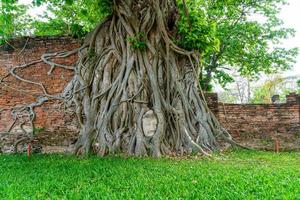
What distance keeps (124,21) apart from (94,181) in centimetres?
378

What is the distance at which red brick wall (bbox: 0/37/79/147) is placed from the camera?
6484 mm

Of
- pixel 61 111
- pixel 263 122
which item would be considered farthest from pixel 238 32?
pixel 61 111

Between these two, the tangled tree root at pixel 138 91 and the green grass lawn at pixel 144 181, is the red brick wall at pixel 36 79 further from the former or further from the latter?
the green grass lawn at pixel 144 181

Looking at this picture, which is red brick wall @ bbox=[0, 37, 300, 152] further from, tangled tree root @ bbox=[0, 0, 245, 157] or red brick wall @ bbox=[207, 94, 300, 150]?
tangled tree root @ bbox=[0, 0, 245, 157]

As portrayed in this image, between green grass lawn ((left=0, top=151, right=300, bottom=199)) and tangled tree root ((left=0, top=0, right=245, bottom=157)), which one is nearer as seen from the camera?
green grass lawn ((left=0, top=151, right=300, bottom=199))

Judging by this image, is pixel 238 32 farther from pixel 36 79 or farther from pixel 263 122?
pixel 36 79

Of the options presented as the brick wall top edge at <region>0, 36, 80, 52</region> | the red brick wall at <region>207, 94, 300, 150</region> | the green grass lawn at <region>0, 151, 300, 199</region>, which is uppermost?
the brick wall top edge at <region>0, 36, 80, 52</region>

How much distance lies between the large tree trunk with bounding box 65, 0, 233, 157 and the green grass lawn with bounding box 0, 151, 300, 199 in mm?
1099

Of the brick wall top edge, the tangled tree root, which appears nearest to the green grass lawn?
the tangled tree root

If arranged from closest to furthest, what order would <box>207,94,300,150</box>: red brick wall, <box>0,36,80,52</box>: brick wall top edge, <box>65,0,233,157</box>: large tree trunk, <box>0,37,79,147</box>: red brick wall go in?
<box>65,0,233,157</box>: large tree trunk < <box>0,37,79,147</box>: red brick wall < <box>0,36,80,52</box>: brick wall top edge < <box>207,94,300,150</box>: red brick wall

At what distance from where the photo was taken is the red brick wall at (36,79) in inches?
255

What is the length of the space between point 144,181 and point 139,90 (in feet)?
9.20

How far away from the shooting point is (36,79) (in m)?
6.70

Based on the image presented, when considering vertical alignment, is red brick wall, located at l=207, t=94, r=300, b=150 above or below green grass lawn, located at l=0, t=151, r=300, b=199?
above
